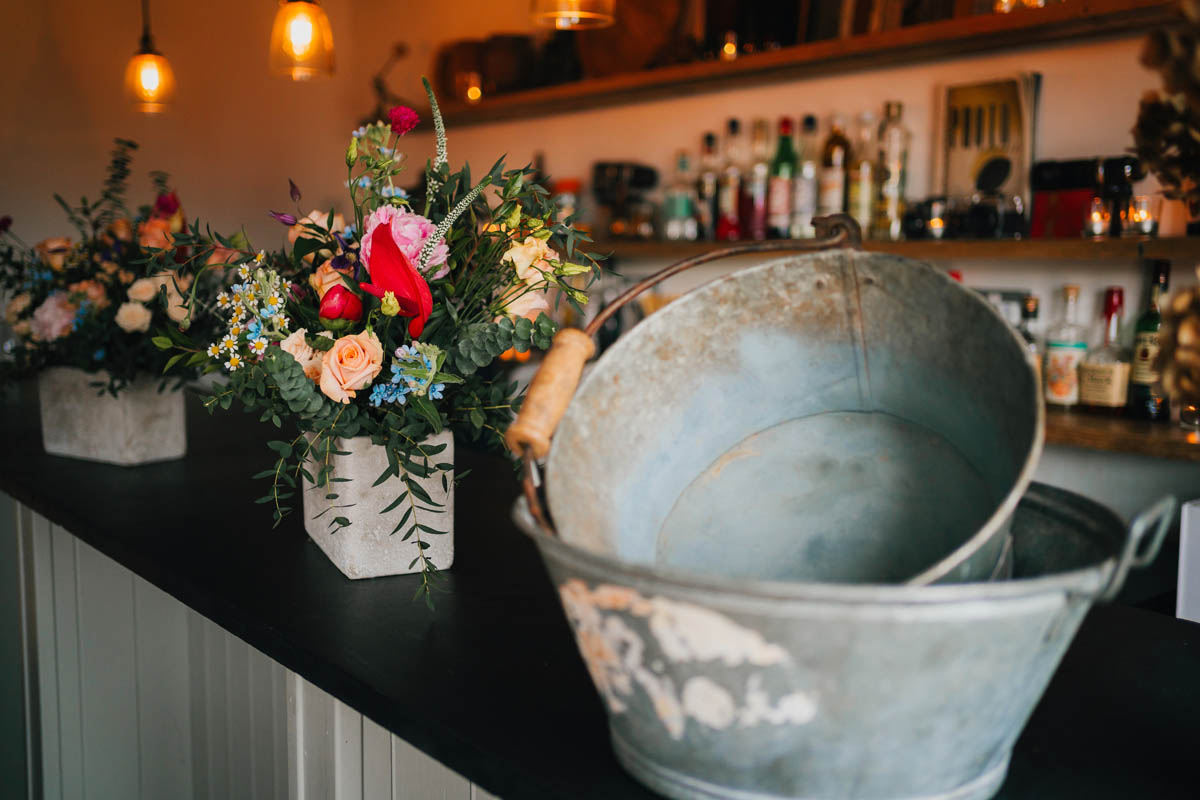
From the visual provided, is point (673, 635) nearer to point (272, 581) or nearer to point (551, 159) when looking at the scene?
point (272, 581)

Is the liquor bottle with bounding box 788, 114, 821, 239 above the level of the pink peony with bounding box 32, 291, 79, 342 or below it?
above

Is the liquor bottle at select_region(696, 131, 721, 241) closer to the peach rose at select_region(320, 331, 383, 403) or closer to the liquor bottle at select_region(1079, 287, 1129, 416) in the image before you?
the liquor bottle at select_region(1079, 287, 1129, 416)

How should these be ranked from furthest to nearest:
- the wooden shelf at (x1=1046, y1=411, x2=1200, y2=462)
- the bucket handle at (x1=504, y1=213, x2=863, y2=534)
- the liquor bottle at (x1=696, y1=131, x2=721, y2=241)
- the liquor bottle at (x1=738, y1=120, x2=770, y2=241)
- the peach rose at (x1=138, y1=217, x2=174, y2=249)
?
the liquor bottle at (x1=696, y1=131, x2=721, y2=241)
the liquor bottle at (x1=738, y1=120, x2=770, y2=241)
the wooden shelf at (x1=1046, y1=411, x2=1200, y2=462)
the peach rose at (x1=138, y1=217, x2=174, y2=249)
the bucket handle at (x1=504, y1=213, x2=863, y2=534)

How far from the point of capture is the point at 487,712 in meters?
0.73

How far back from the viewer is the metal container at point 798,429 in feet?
2.14

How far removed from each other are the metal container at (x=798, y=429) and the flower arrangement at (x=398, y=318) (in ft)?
0.99

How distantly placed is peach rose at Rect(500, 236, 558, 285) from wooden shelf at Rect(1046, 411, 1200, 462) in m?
1.33

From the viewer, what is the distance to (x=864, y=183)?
8.15ft

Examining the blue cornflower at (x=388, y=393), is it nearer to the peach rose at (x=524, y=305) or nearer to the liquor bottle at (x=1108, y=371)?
the peach rose at (x=524, y=305)

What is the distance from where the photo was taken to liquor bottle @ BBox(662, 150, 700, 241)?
2916mm

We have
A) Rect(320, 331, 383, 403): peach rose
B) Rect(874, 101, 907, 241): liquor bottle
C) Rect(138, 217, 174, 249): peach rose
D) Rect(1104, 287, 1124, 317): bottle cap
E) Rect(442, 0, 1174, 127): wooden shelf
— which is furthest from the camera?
Rect(874, 101, 907, 241): liquor bottle

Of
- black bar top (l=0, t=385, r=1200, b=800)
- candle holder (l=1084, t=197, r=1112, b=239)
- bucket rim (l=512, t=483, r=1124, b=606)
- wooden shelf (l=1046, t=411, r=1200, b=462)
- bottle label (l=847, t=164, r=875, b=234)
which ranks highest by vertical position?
bottle label (l=847, t=164, r=875, b=234)

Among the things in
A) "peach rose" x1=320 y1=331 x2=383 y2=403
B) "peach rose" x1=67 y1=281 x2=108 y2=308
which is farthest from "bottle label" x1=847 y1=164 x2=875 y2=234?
"peach rose" x1=320 y1=331 x2=383 y2=403

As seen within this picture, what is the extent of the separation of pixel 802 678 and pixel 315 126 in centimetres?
426
